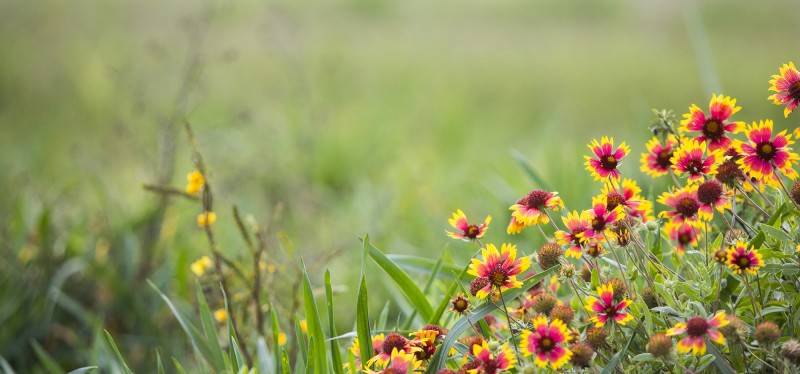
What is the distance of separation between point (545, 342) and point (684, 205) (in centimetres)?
34

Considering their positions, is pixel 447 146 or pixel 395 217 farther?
pixel 447 146

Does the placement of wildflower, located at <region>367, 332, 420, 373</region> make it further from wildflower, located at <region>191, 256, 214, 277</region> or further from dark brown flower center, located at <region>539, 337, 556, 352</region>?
wildflower, located at <region>191, 256, 214, 277</region>

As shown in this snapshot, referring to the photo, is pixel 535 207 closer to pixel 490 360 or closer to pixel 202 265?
pixel 490 360

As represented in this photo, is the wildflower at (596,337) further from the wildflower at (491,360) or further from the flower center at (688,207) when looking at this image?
the flower center at (688,207)

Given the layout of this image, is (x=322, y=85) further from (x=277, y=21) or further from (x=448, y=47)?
(x=277, y=21)

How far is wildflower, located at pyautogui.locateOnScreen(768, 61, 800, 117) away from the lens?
1.09 meters

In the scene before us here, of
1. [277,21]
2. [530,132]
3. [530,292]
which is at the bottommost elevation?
[530,132]

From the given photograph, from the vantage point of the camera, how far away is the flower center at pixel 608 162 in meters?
1.08

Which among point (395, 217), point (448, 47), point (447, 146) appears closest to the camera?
point (395, 217)

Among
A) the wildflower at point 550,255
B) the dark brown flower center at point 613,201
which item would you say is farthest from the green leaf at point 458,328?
the dark brown flower center at point 613,201

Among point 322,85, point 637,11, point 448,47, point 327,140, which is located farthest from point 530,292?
point 637,11

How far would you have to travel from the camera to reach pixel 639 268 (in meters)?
1.14

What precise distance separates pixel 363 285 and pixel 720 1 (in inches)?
314

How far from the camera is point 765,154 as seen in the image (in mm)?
1073
